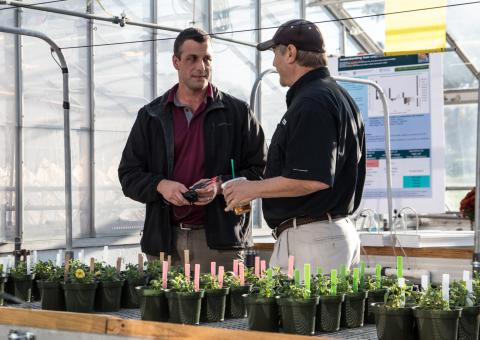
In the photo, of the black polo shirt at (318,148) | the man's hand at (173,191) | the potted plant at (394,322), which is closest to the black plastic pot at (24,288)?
the man's hand at (173,191)

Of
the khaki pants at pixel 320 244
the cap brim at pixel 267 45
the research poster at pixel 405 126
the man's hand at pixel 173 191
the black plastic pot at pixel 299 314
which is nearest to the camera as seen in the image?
the black plastic pot at pixel 299 314

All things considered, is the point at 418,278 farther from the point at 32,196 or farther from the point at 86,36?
the point at 86,36

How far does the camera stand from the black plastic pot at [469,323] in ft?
6.79

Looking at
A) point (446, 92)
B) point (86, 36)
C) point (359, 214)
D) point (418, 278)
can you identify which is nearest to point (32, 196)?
point (86, 36)

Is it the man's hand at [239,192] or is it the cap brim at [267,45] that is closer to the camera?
the man's hand at [239,192]

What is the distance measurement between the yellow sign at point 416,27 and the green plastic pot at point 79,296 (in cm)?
446

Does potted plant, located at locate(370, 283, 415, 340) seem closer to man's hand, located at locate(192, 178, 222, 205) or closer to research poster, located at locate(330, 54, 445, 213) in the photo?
man's hand, located at locate(192, 178, 222, 205)

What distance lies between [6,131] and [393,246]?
162 inches

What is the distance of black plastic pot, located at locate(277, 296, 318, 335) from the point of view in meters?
2.20

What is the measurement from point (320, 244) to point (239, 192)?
302 millimetres

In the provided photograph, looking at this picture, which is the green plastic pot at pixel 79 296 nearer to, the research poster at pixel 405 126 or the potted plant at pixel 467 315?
the potted plant at pixel 467 315

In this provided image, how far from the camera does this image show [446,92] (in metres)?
12.6

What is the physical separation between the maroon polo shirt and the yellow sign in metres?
3.56

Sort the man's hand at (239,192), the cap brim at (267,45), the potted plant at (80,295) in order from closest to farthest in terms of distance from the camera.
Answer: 1. the potted plant at (80,295)
2. the man's hand at (239,192)
3. the cap brim at (267,45)
